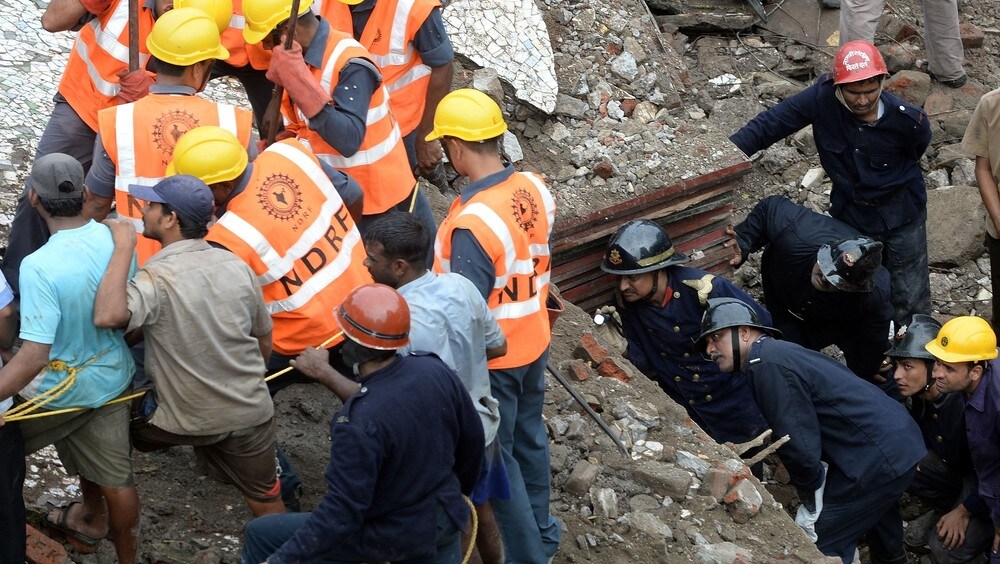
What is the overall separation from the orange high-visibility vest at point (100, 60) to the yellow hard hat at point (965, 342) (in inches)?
170

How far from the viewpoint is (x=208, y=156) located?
3.89 m

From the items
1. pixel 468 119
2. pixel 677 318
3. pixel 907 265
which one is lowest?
pixel 907 265

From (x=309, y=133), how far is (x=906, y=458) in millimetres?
3361

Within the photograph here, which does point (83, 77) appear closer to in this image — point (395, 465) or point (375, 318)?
point (375, 318)

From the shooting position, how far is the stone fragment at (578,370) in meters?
6.00

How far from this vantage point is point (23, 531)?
3783 mm

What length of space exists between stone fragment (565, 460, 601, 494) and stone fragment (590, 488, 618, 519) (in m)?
0.04

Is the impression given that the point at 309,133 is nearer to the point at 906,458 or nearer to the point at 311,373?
the point at 311,373

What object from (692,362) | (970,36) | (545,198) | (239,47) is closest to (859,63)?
(692,362)

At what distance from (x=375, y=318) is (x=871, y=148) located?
16.1 ft

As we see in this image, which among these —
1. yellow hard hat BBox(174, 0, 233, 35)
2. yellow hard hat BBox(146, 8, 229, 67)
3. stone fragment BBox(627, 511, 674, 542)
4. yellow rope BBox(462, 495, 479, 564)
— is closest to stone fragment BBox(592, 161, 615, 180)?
stone fragment BBox(627, 511, 674, 542)

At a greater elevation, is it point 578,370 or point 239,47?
point 239,47

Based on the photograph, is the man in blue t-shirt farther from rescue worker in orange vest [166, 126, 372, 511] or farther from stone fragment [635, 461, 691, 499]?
stone fragment [635, 461, 691, 499]

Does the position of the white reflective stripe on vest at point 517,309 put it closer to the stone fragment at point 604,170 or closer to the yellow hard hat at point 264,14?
the yellow hard hat at point 264,14
